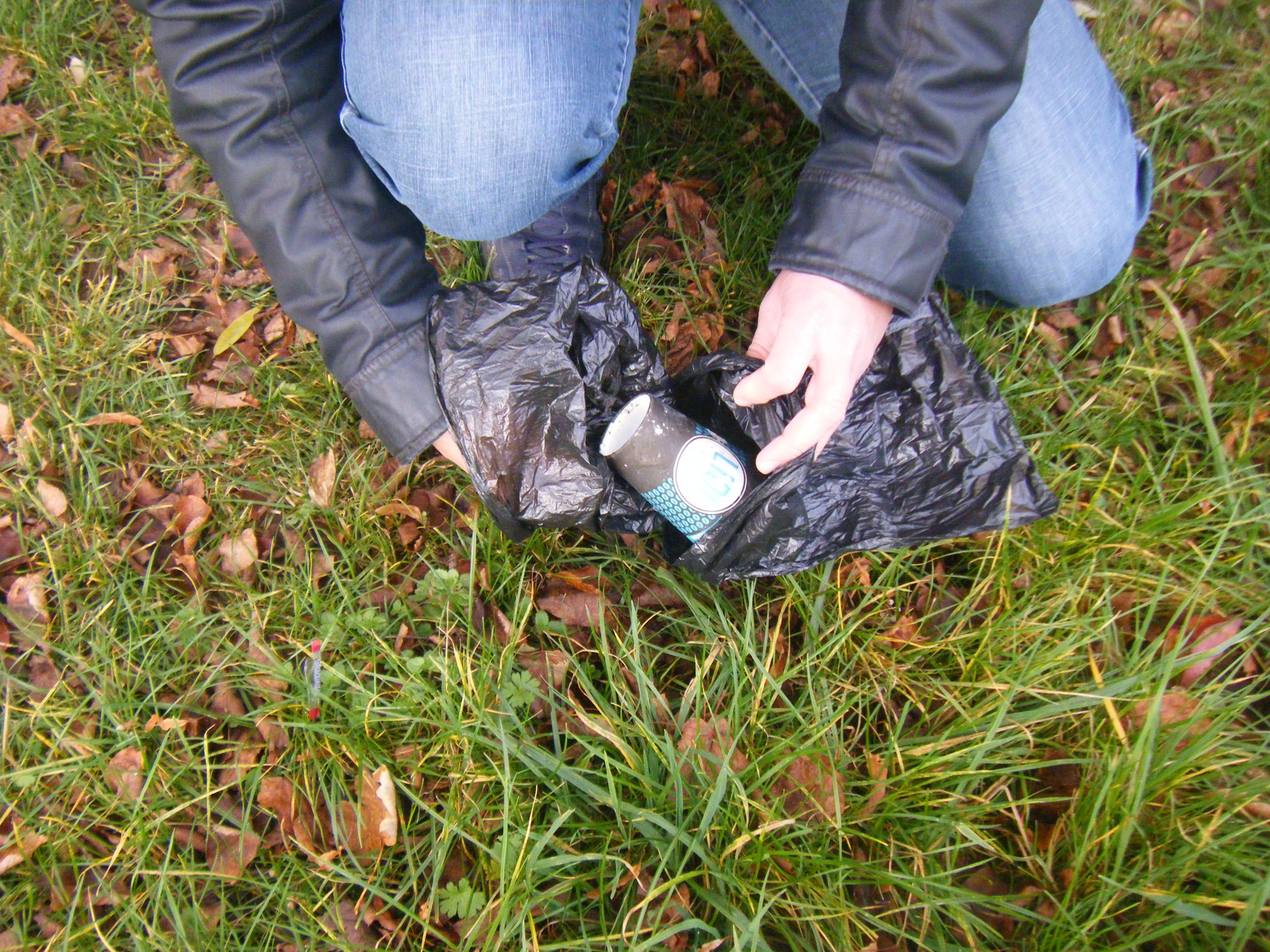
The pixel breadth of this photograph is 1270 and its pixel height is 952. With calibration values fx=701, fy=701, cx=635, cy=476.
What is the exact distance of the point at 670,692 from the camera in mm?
1478

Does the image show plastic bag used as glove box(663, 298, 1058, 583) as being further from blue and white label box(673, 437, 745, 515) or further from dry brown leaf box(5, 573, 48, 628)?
dry brown leaf box(5, 573, 48, 628)

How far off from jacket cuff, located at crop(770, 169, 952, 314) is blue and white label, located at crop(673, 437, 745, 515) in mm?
396

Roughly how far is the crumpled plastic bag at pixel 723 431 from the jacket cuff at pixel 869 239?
0.70 feet

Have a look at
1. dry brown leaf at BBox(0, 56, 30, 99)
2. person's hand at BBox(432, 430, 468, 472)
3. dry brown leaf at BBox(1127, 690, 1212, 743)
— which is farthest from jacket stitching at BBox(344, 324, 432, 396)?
dry brown leaf at BBox(0, 56, 30, 99)

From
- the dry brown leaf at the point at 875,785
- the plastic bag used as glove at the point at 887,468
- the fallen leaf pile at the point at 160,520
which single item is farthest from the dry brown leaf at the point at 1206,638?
the fallen leaf pile at the point at 160,520

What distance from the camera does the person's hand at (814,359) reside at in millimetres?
1199

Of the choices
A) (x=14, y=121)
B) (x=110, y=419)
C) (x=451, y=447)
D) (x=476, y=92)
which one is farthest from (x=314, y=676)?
(x=14, y=121)

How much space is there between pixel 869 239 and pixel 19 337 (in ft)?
7.12

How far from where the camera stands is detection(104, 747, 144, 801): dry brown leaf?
4.55 ft

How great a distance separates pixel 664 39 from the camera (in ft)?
7.30

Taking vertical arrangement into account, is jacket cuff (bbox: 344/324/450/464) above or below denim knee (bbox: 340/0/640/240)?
below

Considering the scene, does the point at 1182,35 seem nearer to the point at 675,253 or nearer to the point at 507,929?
the point at 675,253

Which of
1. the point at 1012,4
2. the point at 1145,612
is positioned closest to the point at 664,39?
the point at 1012,4

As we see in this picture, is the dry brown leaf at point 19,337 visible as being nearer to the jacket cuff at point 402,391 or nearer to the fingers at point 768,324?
the jacket cuff at point 402,391
